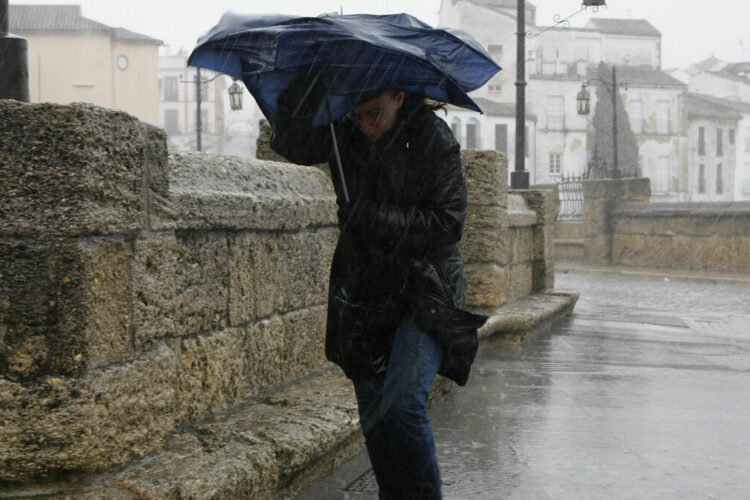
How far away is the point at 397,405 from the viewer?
2.91 meters

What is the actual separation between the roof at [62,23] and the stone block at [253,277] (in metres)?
56.8

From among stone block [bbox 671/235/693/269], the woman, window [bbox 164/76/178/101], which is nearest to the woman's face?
the woman

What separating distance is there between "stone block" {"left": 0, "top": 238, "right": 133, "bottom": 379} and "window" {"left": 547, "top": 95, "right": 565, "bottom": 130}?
63361 millimetres

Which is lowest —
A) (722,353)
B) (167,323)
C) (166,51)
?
(722,353)

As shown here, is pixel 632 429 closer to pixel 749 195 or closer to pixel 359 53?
→ pixel 359 53

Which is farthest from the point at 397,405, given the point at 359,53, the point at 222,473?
the point at 359,53

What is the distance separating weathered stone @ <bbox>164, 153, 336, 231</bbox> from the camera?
3.51 metres

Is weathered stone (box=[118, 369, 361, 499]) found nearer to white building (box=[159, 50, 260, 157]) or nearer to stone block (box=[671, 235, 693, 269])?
stone block (box=[671, 235, 693, 269])

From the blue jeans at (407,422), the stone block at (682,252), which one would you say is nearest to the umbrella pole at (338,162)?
the blue jeans at (407,422)

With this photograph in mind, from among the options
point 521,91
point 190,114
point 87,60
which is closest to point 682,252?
point 521,91

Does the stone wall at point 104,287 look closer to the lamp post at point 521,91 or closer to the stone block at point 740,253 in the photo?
the lamp post at point 521,91

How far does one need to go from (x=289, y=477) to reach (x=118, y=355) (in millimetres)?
920

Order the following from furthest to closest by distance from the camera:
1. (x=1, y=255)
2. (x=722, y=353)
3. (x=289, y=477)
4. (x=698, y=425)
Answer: (x=722, y=353) < (x=698, y=425) < (x=289, y=477) < (x=1, y=255)

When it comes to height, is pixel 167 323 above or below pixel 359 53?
below
